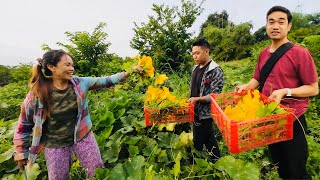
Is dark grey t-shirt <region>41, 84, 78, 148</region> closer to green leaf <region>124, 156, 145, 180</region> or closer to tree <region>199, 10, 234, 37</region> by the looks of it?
green leaf <region>124, 156, 145, 180</region>

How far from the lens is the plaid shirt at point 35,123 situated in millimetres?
2494

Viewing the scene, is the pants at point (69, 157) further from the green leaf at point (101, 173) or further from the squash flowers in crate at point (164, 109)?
the squash flowers in crate at point (164, 109)

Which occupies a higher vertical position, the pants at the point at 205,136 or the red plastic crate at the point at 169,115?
the red plastic crate at the point at 169,115

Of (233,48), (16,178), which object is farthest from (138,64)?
(233,48)

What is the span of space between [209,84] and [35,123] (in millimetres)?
1797

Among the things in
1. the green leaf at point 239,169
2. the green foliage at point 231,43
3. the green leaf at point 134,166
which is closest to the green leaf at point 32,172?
the green leaf at point 134,166

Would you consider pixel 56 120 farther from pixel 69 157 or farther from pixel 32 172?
pixel 32 172

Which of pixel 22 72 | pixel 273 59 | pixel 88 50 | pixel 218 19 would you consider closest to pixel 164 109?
pixel 273 59

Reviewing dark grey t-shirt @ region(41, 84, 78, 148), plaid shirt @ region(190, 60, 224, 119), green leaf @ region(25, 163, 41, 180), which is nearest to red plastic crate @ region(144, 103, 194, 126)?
plaid shirt @ region(190, 60, 224, 119)

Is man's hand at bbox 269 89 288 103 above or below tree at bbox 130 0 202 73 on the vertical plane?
below

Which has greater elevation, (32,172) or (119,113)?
(119,113)

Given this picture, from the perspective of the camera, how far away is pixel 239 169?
241 centimetres

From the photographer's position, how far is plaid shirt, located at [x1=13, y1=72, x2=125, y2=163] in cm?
249

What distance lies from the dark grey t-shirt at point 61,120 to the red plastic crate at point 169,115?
0.72 metres
